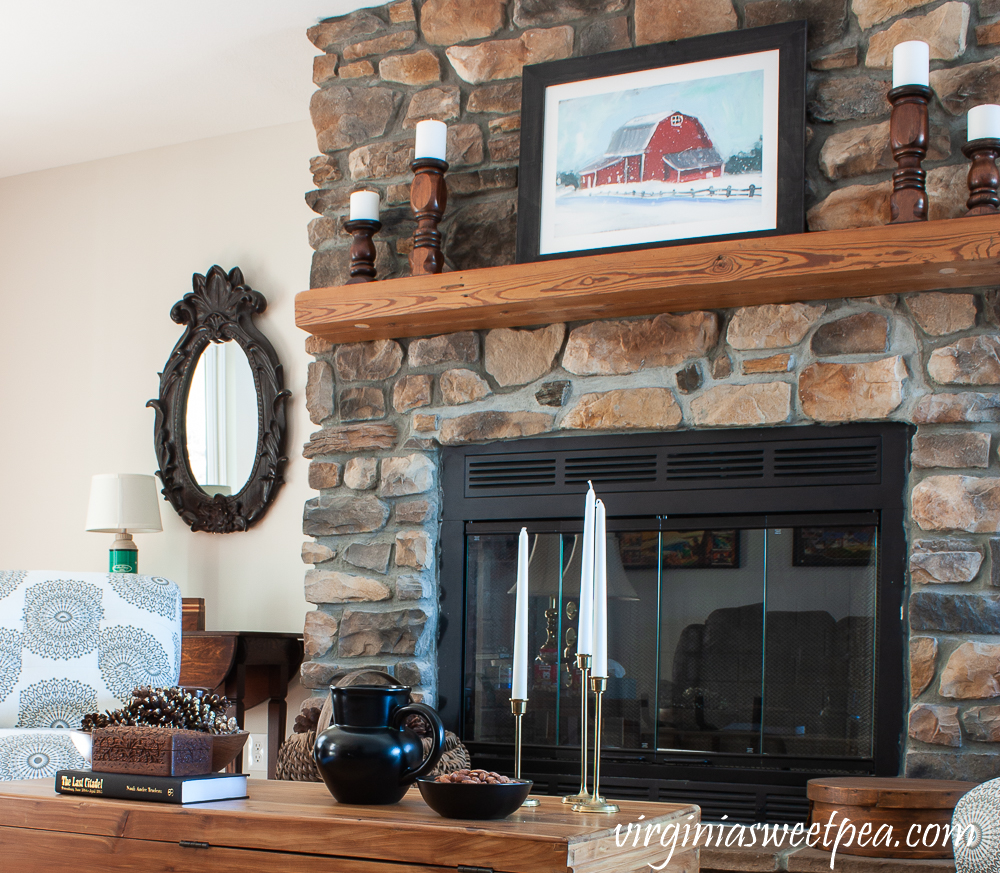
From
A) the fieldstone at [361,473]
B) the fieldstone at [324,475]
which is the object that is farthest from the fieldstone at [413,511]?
the fieldstone at [324,475]

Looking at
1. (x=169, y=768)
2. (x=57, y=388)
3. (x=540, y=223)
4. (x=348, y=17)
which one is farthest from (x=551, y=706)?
(x=57, y=388)

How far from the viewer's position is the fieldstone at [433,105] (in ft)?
10.5

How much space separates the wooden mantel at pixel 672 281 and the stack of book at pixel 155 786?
5.12 feet

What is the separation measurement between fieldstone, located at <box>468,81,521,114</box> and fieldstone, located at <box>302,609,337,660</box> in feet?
4.99

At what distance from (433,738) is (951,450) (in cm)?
159

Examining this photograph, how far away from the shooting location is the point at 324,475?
10.6 feet

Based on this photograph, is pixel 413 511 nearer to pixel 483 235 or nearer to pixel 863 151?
pixel 483 235

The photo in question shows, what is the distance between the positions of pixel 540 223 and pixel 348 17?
100cm

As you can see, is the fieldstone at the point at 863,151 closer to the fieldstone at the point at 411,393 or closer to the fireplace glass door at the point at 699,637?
the fireplace glass door at the point at 699,637

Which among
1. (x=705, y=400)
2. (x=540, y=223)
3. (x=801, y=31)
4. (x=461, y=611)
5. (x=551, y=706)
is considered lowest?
(x=551, y=706)

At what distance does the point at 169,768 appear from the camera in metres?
1.55

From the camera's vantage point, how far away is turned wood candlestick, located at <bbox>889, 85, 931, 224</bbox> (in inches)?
99.0

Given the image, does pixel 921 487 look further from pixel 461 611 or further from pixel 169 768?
pixel 169 768

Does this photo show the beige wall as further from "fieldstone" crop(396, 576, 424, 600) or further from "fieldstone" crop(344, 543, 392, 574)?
"fieldstone" crop(396, 576, 424, 600)
